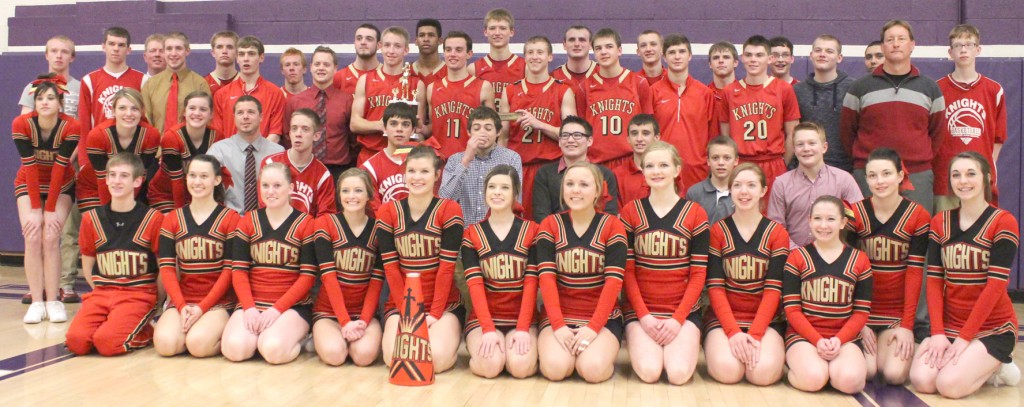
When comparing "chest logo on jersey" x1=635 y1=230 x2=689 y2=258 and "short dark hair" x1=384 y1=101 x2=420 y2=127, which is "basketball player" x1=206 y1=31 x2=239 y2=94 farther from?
"chest logo on jersey" x1=635 y1=230 x2=689 y2=258

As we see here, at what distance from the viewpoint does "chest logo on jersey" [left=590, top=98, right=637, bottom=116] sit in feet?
17.0

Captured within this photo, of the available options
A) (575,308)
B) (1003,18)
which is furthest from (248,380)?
(1003,18)

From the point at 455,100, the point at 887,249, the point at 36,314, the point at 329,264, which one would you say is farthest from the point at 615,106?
the point at 36,314

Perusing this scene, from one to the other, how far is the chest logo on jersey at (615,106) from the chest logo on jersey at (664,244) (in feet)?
4.09

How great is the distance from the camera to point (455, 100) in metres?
5.33

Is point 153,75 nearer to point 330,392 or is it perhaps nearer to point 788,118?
point 330,392

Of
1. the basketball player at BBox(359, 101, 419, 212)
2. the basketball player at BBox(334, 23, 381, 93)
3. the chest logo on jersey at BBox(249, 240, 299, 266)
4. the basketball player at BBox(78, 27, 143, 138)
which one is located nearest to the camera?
the chest logo on jersey at BBox(249, 240, 299, 266)

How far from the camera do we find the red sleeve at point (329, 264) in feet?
14.1

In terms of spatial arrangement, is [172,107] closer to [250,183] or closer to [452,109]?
[250,183]

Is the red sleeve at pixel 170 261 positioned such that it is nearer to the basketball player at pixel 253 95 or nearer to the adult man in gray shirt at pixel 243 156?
the adult man in gray shirt at pixel 243 156

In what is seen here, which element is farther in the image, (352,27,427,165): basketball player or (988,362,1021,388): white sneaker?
(352,27,427,165): basketball player

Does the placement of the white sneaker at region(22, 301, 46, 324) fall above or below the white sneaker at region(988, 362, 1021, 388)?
above

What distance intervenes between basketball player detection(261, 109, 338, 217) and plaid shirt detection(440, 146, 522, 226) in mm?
712

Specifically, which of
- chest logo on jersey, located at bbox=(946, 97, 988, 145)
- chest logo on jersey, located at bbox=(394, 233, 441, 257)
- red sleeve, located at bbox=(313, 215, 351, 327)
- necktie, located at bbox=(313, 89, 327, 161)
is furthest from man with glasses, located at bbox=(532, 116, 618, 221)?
chest logo on jersey, located at bbox=(946, 97, 988, 145)
